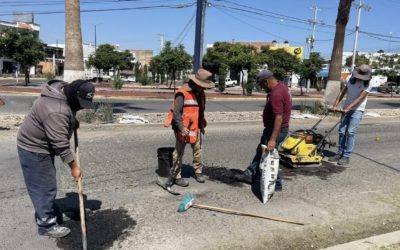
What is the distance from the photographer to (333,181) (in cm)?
694

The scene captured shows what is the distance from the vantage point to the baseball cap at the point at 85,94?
12.3 feet

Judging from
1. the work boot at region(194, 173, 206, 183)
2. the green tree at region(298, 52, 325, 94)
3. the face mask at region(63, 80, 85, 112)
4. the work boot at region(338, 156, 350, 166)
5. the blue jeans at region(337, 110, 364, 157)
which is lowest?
the work boot at region(194, 173, 206, 183)

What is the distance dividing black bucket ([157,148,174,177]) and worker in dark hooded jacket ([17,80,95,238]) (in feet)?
7.35

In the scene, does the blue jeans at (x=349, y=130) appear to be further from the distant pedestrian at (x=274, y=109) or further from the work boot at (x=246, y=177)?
the work boot at (x=246, y=177)

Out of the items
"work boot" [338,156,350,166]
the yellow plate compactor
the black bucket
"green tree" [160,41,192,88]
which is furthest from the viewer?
"green tree" [160,41,192,88]

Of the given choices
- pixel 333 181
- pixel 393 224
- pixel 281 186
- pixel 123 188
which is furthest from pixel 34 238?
pixel 333 181

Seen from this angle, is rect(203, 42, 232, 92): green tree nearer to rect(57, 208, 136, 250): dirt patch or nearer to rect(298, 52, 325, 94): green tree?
rect(298, 52, 325, 94): green tree

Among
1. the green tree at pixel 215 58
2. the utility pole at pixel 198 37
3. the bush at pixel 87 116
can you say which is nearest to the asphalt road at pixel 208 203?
the bush at pixel 87 116

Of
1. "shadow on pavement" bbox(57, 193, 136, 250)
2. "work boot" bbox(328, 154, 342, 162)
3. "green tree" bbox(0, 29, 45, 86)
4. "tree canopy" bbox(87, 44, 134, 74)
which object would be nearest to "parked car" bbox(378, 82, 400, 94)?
"tree canopy" bbox(87, 44, 134, 74)

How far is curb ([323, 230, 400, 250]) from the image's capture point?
14.1 ft

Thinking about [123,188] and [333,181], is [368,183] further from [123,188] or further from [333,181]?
[123,188]

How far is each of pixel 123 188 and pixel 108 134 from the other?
4851 millimetres

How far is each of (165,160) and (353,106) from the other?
3.59m

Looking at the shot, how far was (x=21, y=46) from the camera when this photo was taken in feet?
108
